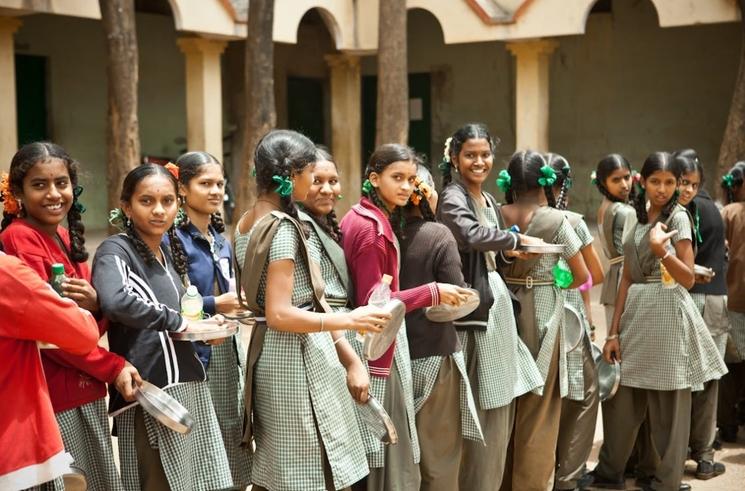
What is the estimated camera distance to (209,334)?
3477mm

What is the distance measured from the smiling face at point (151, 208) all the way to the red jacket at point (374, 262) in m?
0.69

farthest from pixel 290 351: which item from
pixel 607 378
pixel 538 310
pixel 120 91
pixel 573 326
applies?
→ pixel 120 91

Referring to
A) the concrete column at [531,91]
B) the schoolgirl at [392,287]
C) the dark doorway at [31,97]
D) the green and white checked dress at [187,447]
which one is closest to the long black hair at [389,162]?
the schoolgirl at [392,287]

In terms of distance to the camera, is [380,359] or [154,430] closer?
[154,430]

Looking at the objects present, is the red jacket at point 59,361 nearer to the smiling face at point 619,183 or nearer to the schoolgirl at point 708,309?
the schoolgirl at point 708,309

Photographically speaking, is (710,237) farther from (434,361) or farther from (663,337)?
(434,361)

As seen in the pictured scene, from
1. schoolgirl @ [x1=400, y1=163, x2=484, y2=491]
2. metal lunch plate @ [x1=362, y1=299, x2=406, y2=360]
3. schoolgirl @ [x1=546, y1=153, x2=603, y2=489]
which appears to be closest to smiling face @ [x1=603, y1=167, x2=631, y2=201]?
schoolgirl @ [x1=546, y1=153, x2=603, y2=489]

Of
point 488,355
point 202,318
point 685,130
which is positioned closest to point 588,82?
point 685,130

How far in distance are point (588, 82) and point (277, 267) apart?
1483 cm

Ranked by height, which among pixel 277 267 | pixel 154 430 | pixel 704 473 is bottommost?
pixel 704 473

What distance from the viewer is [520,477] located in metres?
5.01

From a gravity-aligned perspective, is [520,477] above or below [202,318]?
below

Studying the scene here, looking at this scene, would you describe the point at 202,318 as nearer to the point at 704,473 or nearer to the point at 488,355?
the point at 488,355

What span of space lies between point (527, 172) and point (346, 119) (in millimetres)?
12118
